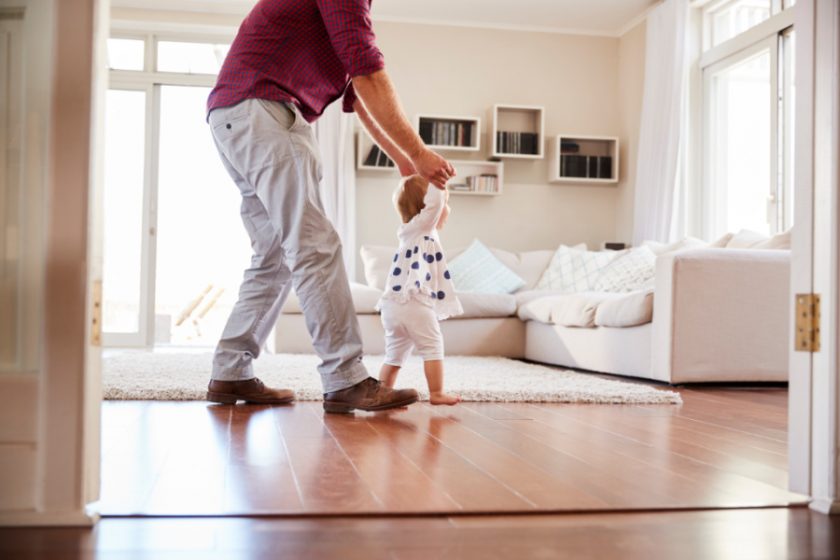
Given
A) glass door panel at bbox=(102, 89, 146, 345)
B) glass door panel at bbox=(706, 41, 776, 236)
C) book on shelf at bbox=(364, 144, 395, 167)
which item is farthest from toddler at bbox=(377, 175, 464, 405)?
glass door panel at bbox=(102, 89, 146, 345)

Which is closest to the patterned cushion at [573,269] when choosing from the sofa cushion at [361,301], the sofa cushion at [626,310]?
the sofa cushion at [361,301]

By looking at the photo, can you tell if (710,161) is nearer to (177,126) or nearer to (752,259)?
(752,259)

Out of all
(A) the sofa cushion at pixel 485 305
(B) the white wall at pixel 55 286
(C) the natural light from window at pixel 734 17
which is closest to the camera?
(B) the white wall at pixel 55 286

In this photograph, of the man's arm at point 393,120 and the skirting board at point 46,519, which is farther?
the man's arm at point 393,120

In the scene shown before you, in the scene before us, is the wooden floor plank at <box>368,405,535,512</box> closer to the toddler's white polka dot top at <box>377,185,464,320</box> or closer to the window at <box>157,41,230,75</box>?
the toddler's white polka dot top at <box>377,185,464,320</box>

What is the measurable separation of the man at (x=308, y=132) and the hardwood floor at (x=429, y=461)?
0.61 feet

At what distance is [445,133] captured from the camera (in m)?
7.12

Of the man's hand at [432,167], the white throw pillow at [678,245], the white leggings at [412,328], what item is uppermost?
the man's hand at [432,167]

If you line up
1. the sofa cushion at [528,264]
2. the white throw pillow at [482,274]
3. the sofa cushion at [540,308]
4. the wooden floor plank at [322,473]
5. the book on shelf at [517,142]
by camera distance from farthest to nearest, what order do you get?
the book on shelf at [517,142]
the sofa cushion at [528,264]
the white throw pillow at [482,274]
the sofa cushion at [540,308]
the wooden floor plank at [322,473]

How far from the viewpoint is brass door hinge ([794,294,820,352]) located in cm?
143

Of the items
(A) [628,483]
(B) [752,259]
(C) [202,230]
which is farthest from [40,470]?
(C) [202,230]

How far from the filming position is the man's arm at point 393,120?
221 centimetres

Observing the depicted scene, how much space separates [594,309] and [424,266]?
2.01 meters

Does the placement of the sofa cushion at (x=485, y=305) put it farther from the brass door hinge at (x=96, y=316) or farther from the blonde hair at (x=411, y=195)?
the brass door hinge at (x=96, y=316)
